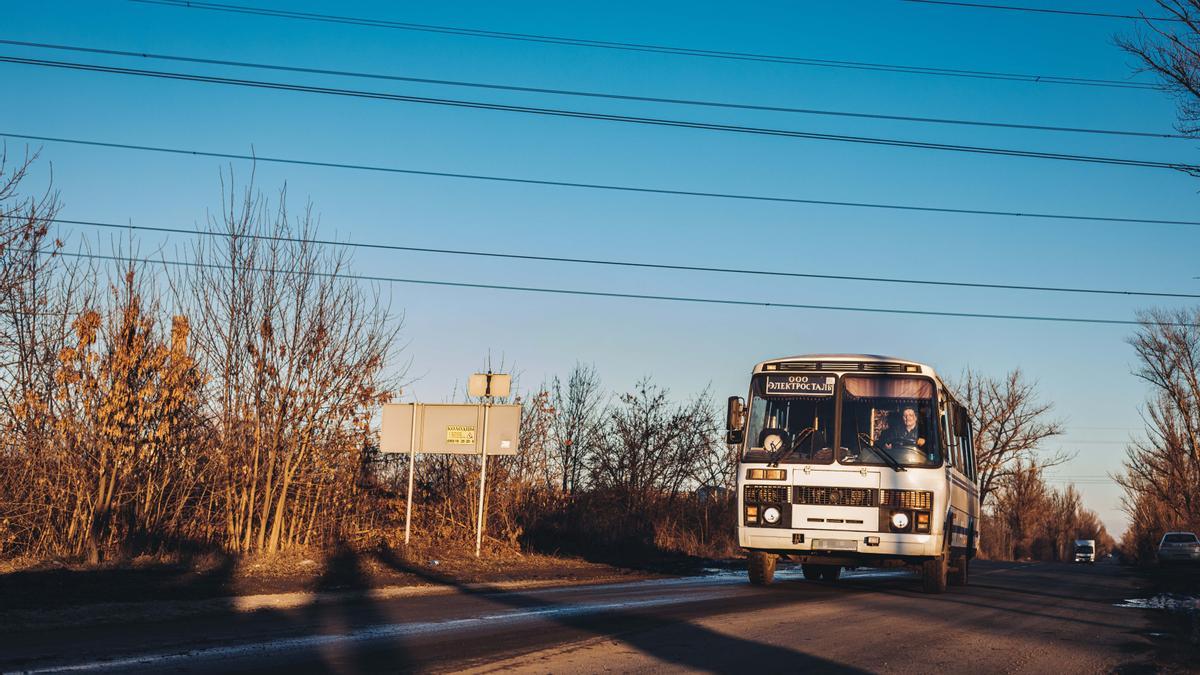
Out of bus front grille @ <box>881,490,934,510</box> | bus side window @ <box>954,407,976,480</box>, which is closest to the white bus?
bus front grille @ <box>881,490,934,510</box>

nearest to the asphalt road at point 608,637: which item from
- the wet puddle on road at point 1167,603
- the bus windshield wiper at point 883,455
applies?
the wet puddle on road at point 1167,603

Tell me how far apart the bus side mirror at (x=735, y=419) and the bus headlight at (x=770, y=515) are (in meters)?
1.09

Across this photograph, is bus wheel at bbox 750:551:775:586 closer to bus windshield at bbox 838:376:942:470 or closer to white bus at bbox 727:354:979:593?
white bus at bbox 727:354:979:593

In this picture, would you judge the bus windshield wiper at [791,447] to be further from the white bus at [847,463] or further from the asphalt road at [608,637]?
the asphalt road at [608,637]

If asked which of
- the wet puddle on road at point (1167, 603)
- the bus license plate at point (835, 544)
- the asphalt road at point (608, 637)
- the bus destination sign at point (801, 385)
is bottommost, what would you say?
the wet puddle on road at point (1167, 603)

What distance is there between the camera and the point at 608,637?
999 cm

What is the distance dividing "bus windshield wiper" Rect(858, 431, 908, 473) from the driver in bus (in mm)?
102

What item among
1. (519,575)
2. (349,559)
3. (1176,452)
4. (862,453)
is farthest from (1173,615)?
(1176,452)

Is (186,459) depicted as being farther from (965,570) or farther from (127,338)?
(965,570)

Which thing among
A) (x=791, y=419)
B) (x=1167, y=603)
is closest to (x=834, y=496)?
(x=791, y=419)

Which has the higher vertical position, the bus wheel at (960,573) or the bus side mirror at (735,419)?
the bus side mirror at (735,419)

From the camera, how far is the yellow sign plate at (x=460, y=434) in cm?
2148

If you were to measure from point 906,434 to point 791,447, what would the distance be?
1.63 metres

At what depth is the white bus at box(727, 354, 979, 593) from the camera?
51.1 ft
